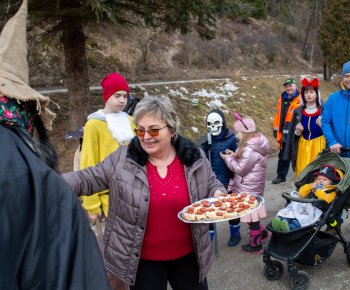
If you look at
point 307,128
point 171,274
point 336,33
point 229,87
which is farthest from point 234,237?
point 336,33

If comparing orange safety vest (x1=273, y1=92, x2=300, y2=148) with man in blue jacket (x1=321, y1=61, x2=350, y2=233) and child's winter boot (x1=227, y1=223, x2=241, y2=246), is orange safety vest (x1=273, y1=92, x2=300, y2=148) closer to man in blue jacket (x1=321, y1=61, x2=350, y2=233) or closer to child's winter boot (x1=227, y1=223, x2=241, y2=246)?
man in blue jacket (x1=321, y1=61, x2=350, y2=233)

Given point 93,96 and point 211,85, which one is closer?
point 93,96

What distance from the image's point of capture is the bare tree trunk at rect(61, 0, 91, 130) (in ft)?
27.5

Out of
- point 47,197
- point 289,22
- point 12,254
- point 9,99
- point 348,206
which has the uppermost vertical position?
point 289,22

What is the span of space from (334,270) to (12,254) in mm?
3877

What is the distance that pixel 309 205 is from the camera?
3.73 metres

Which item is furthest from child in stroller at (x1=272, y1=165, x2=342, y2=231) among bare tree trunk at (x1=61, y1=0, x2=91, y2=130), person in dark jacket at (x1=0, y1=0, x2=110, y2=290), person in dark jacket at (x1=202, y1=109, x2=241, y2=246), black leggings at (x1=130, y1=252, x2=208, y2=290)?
bare tree trunk at (x1=61, y1=0, x2=91, y2=130)

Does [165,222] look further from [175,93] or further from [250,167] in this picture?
[175,93]

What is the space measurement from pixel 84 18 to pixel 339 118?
17.6 feet

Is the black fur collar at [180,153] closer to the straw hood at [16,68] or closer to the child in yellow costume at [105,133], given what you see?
the child in yellow costume at [105,133]

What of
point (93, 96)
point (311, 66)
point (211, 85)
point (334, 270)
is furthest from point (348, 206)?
point (311, 66)

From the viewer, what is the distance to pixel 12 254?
0.99 metres

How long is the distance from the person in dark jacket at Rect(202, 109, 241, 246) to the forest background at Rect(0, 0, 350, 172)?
2.90 m

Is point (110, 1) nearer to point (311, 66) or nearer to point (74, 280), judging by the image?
point (74, 280)
